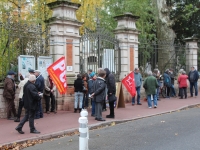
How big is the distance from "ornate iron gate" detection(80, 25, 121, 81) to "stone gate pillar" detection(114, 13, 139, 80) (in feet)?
0.83

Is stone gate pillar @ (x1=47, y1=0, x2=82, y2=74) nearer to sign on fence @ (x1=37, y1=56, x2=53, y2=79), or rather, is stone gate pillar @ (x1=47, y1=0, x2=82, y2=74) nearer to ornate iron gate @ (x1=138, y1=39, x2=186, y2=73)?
sign on fence @ (x1=37, y1=56, x2=53, y2=79)

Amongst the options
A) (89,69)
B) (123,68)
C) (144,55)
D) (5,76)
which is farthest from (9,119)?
(144,55)

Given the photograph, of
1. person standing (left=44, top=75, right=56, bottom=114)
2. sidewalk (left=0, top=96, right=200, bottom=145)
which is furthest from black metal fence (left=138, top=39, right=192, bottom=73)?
person standing (left=44, top=75, right=56, bottom=114)

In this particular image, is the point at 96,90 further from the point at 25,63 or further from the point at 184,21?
the point at 184,21

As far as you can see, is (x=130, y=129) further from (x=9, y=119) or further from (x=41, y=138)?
(x=9, y=119)

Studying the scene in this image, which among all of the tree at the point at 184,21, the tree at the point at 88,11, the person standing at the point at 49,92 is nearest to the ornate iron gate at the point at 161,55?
the tree at the point at 88,11

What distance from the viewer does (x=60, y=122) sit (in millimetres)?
10094

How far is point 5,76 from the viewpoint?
11.5m

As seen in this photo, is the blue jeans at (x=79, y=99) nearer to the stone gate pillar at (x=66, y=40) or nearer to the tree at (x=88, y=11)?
the stone gate pillar at (x=66, y=40)

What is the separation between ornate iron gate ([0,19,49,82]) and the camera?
11.2m

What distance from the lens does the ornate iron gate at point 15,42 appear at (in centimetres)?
1125

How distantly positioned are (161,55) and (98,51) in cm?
580

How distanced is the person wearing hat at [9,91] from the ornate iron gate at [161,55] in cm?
799

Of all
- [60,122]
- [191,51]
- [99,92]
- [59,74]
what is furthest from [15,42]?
[191,51]
